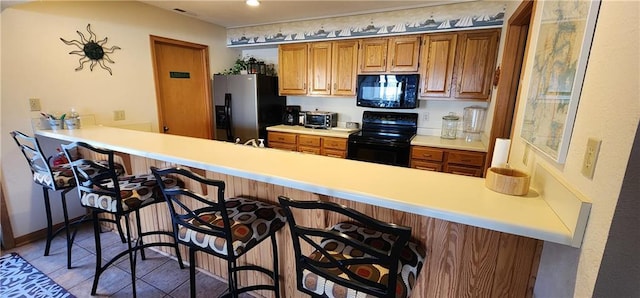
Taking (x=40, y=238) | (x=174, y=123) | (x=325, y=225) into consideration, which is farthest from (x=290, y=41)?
(x=40, y=238)

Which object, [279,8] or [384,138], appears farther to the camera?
[384,138]

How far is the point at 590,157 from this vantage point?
79 cm

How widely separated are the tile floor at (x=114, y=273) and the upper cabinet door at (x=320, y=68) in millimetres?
2665

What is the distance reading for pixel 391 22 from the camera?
3188 millimetres

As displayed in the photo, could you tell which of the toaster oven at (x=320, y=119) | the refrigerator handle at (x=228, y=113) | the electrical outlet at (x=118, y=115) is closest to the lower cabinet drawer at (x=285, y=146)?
the toaster oven at (x=320, y=119)

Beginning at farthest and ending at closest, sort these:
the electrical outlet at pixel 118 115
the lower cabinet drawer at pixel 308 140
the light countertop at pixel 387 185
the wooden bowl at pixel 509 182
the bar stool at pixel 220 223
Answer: the lower cabinet drawer at pixel 308 140 < the electrical outlet at pixel 118 115 < the bar stool at pixel 220 223 < the wooden bowl at pixel 509 182 < the light countertop at pixel 387 185

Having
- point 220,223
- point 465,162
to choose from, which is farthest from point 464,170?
point 220,223

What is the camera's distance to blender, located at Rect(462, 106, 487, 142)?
126 inches

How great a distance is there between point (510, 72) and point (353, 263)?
81.7 inches

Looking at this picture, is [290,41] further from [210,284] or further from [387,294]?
[387,294]

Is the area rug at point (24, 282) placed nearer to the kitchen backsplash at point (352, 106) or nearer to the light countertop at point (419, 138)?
the light countertop at point (419, 138)

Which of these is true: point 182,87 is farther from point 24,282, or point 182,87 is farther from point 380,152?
point 380,152

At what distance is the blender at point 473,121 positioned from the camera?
3199mm

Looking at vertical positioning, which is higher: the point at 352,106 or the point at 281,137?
the point at 352,106
